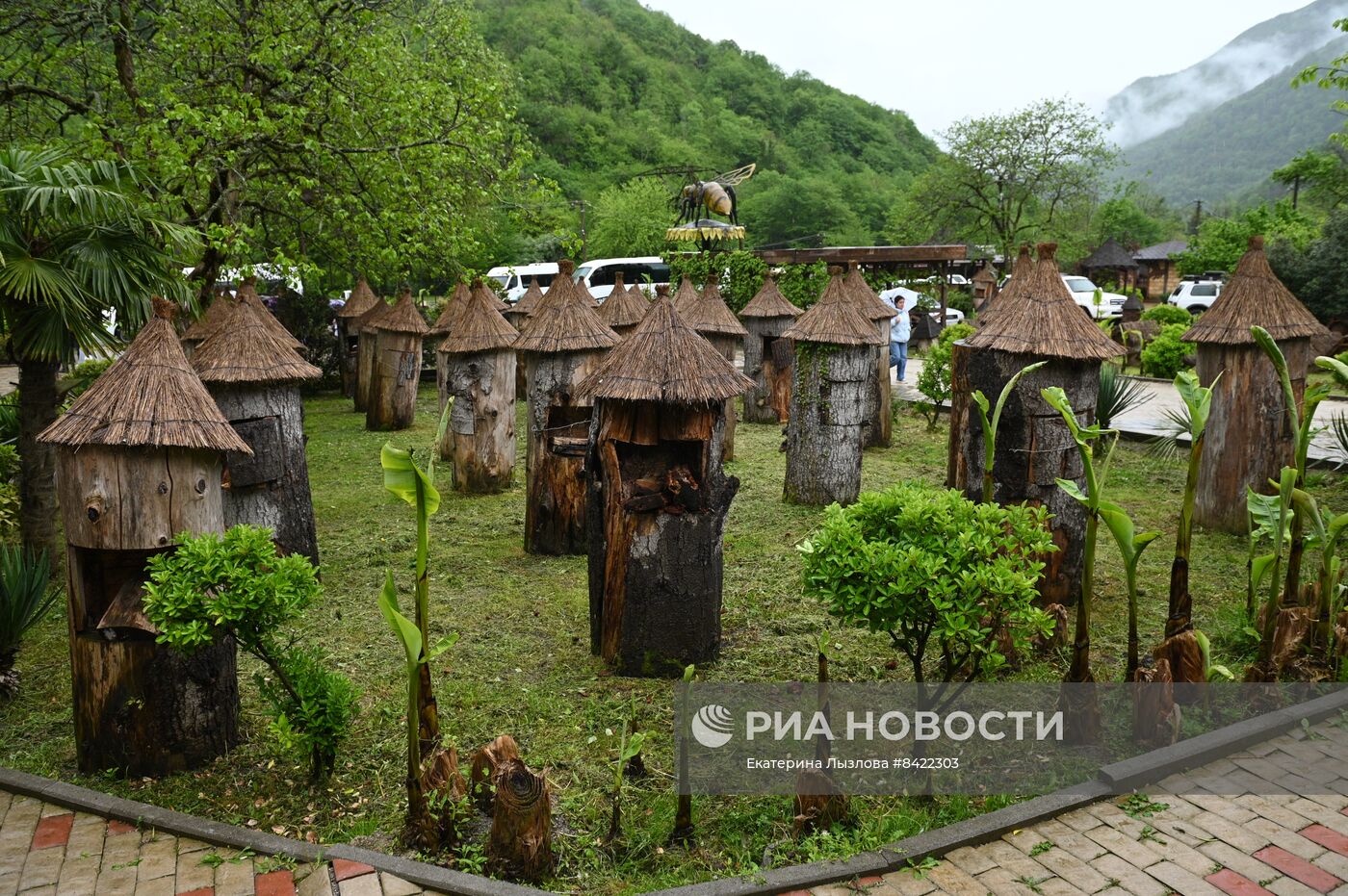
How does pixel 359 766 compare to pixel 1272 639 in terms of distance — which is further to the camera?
pixel 1272 639

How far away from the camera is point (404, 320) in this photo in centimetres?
1429

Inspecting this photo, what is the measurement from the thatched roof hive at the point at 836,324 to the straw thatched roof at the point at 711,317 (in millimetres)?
3536

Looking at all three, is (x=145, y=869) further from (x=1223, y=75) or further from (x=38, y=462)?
(x=1223, y=75)

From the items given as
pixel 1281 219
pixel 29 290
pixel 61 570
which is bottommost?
pixel 61 570

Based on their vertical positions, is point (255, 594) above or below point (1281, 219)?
below

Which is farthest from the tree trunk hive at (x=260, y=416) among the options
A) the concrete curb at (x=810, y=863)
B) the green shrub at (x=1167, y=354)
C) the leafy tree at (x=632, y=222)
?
the leafy tree at (x=632, y=222)

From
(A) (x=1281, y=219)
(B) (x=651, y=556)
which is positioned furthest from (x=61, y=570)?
(A) (x=1281, y=219)

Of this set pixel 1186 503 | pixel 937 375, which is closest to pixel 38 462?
pixel 1186 503

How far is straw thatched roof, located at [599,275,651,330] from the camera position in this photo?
13.4 meters

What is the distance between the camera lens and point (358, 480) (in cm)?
1147

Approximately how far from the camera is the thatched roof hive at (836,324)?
965 cm

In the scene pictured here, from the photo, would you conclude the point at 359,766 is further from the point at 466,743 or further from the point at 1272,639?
the point at 1272,639

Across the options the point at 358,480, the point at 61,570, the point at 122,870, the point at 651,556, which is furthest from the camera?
the point at 358,480

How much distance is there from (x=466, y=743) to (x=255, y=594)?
1.40m
